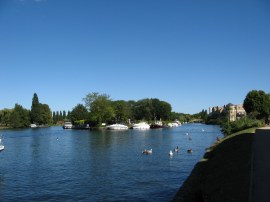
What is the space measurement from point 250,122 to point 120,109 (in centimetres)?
12174

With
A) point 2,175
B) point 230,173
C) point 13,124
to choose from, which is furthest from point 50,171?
point 13,124

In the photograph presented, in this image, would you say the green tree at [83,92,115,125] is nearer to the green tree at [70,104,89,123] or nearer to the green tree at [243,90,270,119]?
the green tree at [70,104,89,123]

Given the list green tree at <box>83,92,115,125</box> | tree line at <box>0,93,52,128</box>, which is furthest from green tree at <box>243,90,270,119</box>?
tree line at <box>0,93,52,128</box>

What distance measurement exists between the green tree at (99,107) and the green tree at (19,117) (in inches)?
1868

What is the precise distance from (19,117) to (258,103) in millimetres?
122731

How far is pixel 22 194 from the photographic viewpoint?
1029 inches

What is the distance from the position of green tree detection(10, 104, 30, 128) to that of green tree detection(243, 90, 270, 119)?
11703 cm

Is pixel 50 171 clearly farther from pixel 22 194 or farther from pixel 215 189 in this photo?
pixel 215 189

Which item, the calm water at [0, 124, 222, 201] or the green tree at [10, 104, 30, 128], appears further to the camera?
the green tree at [10, 104, 30, 128]

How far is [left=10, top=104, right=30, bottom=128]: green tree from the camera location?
181625 millimetres

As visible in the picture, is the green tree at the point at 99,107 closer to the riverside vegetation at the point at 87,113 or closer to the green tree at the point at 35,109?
the riverside vegetation at the point at 87,113

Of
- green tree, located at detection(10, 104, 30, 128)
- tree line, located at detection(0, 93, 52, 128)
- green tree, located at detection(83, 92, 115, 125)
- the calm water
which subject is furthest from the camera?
tree line, located at detection(0, 93, 52, 128)

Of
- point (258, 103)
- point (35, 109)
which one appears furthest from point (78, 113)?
point (258, 103)

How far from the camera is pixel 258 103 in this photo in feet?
406
